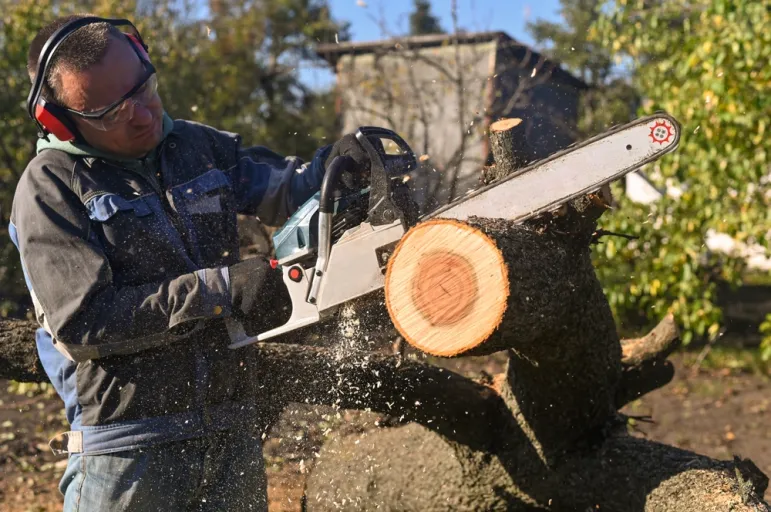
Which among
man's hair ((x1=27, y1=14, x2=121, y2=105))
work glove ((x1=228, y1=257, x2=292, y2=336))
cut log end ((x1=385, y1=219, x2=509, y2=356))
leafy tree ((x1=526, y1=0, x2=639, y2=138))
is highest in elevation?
man's hair ((x1=27, y1=14, x2=121, y2=105))

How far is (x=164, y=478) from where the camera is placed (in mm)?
2191

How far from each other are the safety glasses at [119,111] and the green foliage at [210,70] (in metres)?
1.27

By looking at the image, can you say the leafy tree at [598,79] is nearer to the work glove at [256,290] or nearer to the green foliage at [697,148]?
the green foliage at [697,148]

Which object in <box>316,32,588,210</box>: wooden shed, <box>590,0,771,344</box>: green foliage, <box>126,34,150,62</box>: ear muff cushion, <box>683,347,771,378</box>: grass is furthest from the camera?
<box>683,347,771,378</box>: grass

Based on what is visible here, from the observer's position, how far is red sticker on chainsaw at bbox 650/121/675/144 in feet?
6.24

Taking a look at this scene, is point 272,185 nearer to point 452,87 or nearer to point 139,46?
point 139,46

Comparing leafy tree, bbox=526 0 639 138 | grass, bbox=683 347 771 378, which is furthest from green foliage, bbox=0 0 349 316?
leafy tree, bbox=526 0 639 138

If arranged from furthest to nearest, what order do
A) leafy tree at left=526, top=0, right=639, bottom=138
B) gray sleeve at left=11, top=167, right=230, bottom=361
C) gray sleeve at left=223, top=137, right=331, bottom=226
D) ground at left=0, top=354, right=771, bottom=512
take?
leafy tree at left=526, top=0, right=639, bottom=138 < ground at left=0, top=354, right=771, bottom=512 < gray sleeve at left=223, top=137, right=331, bottom=226 < gray sleeve at left=11, top=167, right=230, bottom=361

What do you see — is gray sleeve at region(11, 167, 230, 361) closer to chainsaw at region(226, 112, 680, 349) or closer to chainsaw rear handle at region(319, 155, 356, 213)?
chainsaw at region(226, 112, 680, 349)

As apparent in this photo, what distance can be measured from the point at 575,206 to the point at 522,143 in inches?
10.7

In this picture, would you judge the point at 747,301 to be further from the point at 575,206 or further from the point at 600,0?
the point at 575,206

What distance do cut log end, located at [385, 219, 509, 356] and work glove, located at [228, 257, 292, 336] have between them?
36 cm

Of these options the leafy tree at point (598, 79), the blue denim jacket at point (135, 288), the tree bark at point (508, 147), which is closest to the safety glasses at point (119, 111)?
the blue denim jacket at point (135, 288)

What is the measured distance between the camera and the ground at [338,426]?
126 inches
